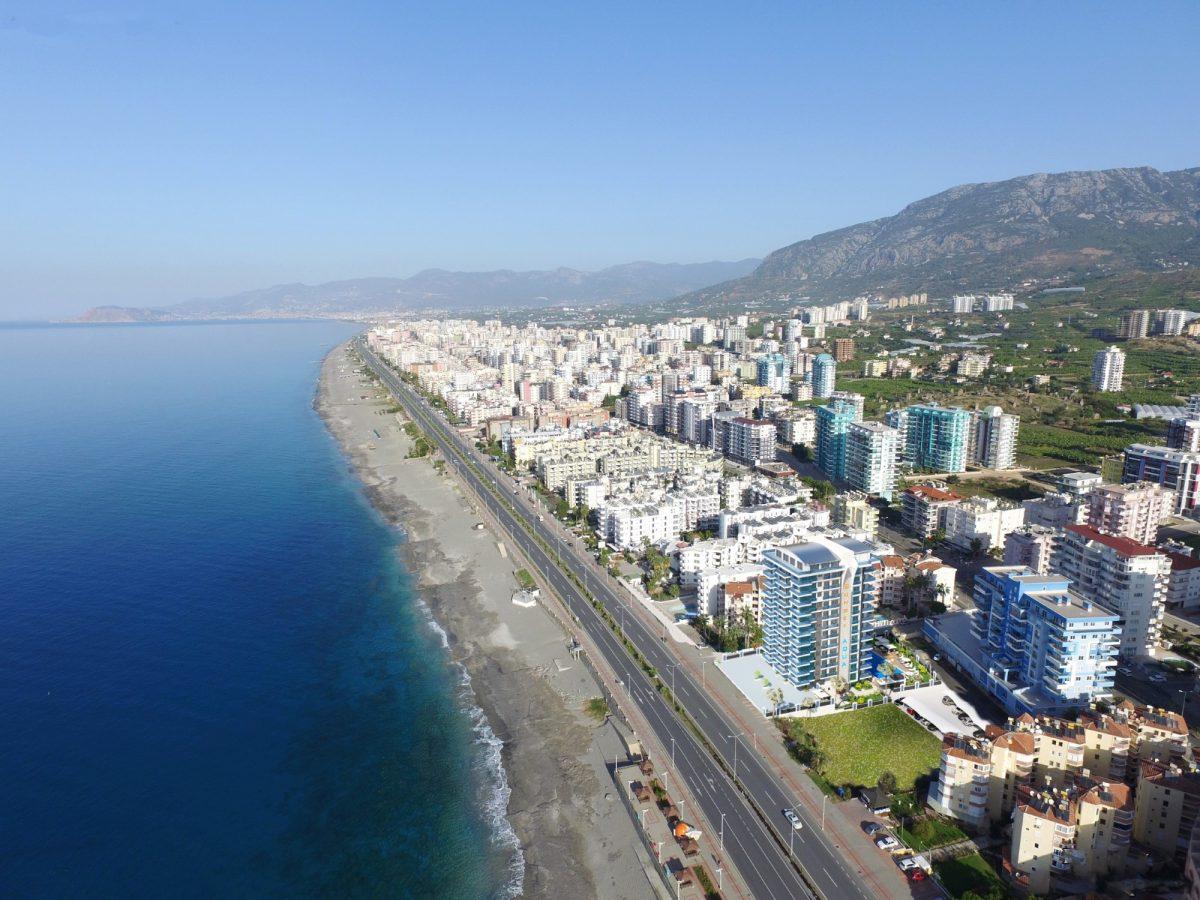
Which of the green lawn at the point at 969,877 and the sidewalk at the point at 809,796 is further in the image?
the sidewalk at the point at 809,796

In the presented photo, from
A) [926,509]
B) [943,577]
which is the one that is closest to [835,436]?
[926,509]

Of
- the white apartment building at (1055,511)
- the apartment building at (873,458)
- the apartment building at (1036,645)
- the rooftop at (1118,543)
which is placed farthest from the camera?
the apartment building at (873,458)

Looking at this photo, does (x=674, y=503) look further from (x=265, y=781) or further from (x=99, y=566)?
(x=99, y=566)

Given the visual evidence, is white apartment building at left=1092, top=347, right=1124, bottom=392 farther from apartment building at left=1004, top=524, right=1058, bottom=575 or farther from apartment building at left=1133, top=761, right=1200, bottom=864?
apartment building at left=1133, top=761, right=1200, bottom=864

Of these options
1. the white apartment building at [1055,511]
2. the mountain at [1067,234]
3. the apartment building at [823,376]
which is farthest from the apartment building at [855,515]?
the mountain at [1067,234]

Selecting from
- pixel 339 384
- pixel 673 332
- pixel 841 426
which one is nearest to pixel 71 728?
pixel 841 426

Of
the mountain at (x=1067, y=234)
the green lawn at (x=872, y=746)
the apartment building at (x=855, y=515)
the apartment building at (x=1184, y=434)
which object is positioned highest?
the mountain at (x=1067, y=234)

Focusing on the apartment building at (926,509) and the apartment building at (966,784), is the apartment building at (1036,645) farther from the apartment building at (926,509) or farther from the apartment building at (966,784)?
the apartment building at (926,509)
